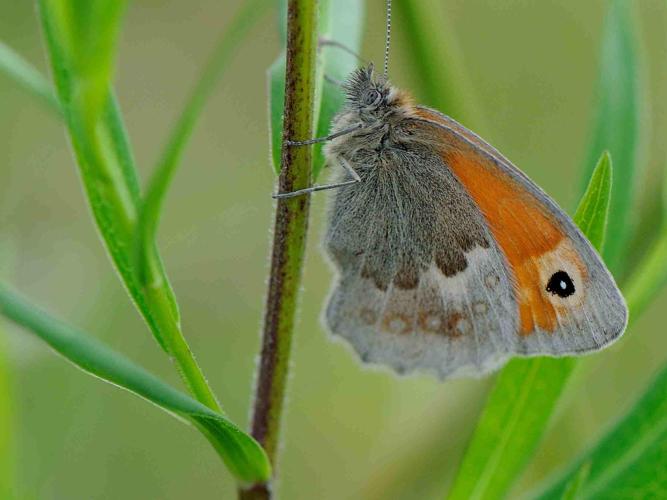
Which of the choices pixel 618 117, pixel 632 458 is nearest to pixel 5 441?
pixel 632 458

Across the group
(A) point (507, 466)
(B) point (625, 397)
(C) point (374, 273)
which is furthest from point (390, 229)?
(B) point (625, 397)

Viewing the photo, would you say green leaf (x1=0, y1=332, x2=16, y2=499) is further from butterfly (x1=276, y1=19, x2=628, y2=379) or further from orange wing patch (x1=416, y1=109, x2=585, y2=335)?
orange wing patch (x1=416, y1=109, x2=585, y2=335)

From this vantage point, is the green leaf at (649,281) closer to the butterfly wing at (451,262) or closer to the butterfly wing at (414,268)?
the butterfly wing at (451,262)

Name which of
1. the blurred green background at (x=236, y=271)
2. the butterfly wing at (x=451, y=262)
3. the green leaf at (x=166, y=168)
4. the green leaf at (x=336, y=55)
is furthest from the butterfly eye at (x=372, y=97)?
the green leaf at (x=166, y=168)

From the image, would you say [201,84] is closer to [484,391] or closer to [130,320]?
[130,320]

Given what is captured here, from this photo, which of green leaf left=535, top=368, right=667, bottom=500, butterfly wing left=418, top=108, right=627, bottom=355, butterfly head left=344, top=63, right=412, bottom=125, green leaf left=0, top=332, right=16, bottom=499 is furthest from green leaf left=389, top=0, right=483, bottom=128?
green leaf left=0, top=332, right=16, bottom=499

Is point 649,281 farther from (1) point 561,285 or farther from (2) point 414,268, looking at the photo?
(2) point 414,268
